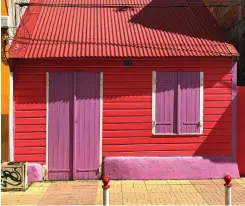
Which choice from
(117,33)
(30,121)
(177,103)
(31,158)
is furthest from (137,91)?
(31,158)

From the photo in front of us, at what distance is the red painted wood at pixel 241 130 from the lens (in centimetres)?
1067

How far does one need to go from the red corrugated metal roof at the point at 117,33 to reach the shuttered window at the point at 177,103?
2.45ft

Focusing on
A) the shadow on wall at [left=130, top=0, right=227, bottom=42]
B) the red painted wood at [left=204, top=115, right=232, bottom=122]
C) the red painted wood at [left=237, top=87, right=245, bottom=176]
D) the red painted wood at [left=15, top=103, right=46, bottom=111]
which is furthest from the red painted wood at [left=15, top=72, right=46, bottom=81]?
the red painted wood at [left=237, top=87, right=245, bottom=176]

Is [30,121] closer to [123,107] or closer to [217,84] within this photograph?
[123,107]

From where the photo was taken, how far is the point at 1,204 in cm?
804

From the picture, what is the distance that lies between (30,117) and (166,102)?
163 inches

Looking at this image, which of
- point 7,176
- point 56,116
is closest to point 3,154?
point 7,176

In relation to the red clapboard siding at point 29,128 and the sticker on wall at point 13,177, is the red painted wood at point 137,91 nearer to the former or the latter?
the red clapboard siding at point 29,128

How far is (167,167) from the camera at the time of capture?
1039cm

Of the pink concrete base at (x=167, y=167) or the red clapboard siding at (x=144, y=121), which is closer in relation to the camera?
the pink concrete base at (x=167, y=167)

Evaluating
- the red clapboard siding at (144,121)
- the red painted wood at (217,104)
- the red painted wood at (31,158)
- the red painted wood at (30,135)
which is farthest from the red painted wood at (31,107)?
the red painted wood at (217,104)

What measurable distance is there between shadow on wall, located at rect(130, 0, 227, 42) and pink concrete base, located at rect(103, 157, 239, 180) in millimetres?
3969

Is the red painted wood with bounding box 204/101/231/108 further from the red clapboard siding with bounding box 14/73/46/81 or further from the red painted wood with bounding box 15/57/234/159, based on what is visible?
the red clapboard siding with bounding box 14/73/46/81

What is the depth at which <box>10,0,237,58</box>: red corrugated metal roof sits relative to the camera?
10.3 meters
